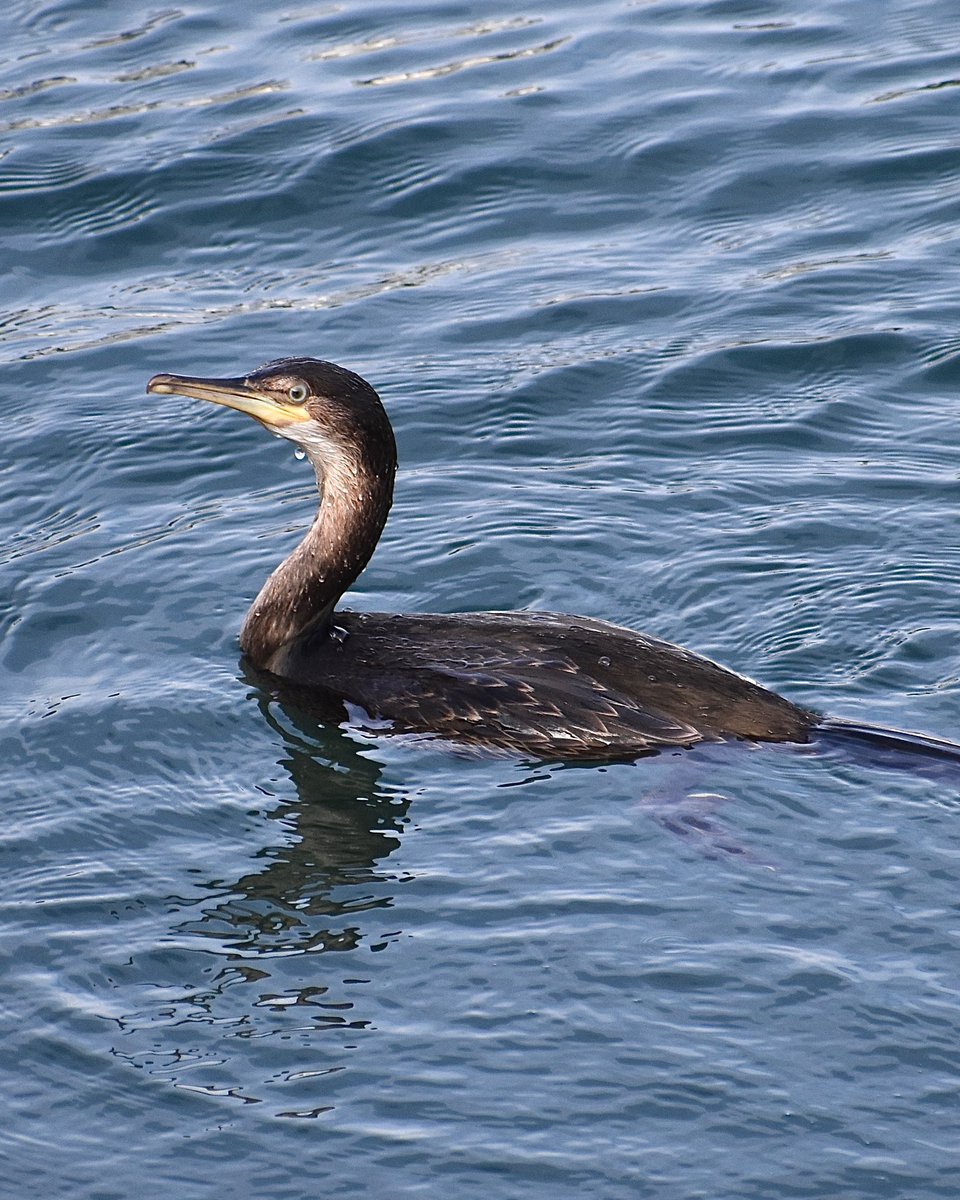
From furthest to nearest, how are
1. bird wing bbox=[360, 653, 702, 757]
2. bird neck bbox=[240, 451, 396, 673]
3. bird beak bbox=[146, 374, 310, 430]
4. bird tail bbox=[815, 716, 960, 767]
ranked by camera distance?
1. bird neck bbox=[240, 451, 396, 673]
2. bird beak bbox=[146, 374, 310, 430]
3. bird wing bbox=[360, 653, 702, 757]
4. bird tail bbox=[815, 716, 960, 767]

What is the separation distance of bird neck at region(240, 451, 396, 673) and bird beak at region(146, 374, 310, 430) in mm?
273

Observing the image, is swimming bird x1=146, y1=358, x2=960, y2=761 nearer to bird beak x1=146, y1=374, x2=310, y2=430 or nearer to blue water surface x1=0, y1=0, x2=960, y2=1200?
bird beak x1=146, y1=374, x2=310, y2=430

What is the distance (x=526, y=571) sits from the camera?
8750 millimetres

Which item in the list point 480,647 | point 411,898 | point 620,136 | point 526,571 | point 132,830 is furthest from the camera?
point 620,136

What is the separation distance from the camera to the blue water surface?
5527 millimetres

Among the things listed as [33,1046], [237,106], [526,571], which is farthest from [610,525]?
[237,106]

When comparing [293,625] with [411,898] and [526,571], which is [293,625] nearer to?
[526,571]

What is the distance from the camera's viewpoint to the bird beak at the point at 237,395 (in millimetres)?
7820

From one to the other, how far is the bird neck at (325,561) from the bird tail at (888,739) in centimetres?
208

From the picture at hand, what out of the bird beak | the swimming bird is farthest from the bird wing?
the bird beak

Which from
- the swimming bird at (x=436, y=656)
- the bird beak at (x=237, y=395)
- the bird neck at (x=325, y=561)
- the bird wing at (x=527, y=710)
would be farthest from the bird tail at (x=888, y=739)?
the bird beak at (x=237, y=395)

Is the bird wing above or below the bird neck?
below

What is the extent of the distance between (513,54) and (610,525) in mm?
6582

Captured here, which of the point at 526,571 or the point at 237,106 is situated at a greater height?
the point at 237,106
